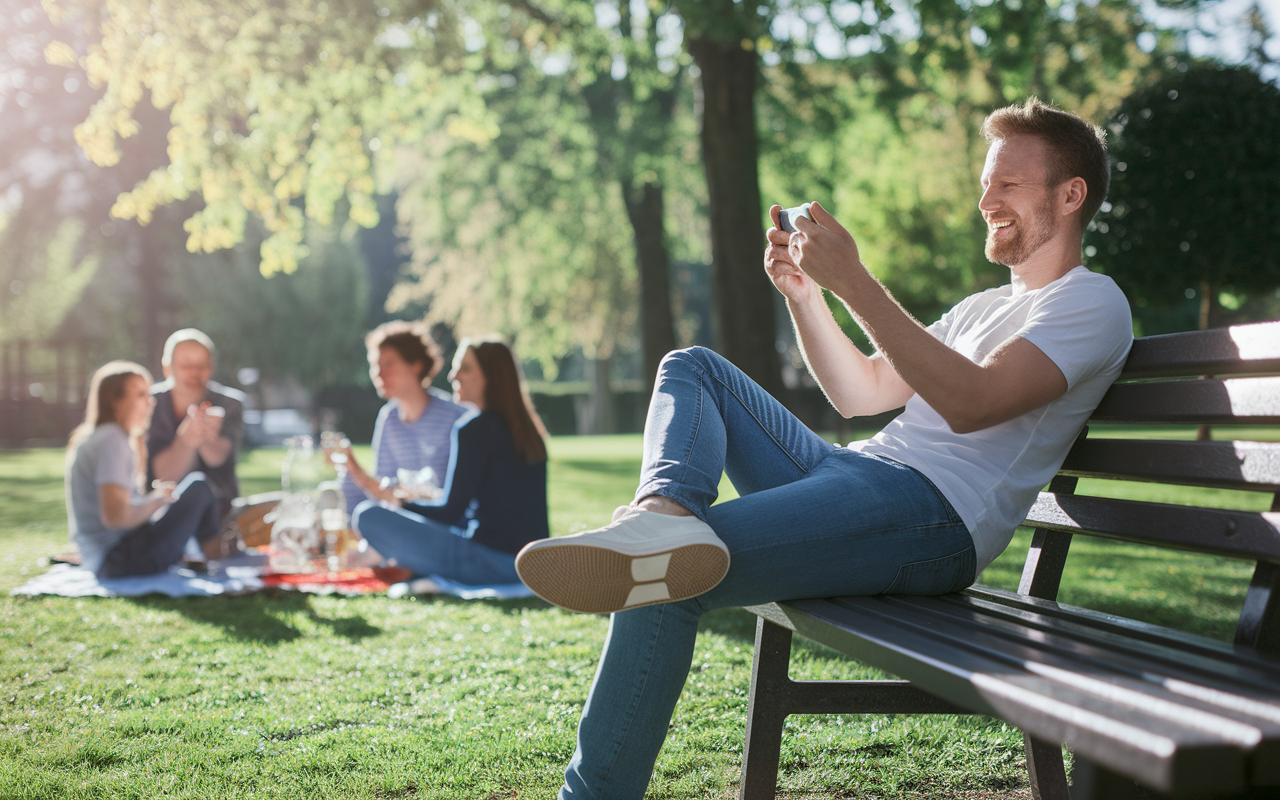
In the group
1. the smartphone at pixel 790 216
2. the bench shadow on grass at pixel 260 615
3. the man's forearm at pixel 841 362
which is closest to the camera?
the smartphone at pixel 790 216

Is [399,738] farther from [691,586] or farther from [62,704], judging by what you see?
[691,586]

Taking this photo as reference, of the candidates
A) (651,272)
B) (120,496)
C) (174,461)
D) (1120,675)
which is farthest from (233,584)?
(651,272)

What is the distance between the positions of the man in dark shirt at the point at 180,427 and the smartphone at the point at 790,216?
5213 mm

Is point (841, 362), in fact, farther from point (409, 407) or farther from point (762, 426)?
point (409, 407)

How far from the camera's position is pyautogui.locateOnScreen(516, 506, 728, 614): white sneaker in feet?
6.27

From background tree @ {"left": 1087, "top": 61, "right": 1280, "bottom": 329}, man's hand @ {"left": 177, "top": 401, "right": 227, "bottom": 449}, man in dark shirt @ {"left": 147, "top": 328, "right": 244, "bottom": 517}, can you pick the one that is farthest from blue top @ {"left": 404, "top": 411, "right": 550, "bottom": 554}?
background tree @ {"left": 1087, "top": 61, "right": 1280, "bottom": 329}

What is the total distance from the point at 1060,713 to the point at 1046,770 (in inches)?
48.5

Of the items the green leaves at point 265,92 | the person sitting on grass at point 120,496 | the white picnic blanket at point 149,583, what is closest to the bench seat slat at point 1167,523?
the white picnic blanket at point 149,583

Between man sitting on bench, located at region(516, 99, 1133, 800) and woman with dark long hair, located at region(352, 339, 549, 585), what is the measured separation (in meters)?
3.38

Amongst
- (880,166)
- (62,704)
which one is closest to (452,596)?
(62,704)

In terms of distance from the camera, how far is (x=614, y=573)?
1926mm

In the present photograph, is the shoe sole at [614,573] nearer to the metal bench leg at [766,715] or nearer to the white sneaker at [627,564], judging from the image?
the white sneaker at [627,564]

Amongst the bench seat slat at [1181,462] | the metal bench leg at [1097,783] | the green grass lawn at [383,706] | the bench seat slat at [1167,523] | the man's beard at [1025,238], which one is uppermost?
the man's beard at [1025,238]

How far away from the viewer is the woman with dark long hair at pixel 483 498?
5855mm
